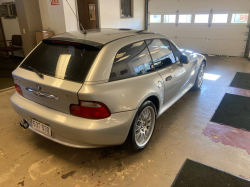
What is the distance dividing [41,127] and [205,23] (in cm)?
772

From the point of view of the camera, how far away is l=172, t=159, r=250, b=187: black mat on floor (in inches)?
77.7

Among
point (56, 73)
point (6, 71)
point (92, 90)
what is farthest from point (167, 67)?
point (6, 71)

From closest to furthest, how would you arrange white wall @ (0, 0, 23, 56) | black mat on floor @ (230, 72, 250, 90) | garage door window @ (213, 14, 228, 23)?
1. black mat on floor @ (230, 72, 250, 90)
2. white wall @ (0, 0, 23, 56)
3. garage door window @ (213, 14, 228, 23)

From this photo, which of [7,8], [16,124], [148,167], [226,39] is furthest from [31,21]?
[226,39]

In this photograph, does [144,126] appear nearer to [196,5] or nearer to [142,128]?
[142,128]

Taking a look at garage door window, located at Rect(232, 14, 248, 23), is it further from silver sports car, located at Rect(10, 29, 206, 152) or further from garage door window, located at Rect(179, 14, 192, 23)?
silver sports car, located at Rect(10, 29, 206, 152)

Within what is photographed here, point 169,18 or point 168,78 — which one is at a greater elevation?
point 169,18

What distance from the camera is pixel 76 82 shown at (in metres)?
1.83

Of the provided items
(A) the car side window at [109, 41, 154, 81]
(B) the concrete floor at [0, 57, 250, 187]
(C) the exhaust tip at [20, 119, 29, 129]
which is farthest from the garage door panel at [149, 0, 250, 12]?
(C) the exhaust tip at [20, 119, 29, 129]

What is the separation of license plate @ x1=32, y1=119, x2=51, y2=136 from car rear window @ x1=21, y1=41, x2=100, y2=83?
0.53m

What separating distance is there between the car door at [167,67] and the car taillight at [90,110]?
1.04 meters

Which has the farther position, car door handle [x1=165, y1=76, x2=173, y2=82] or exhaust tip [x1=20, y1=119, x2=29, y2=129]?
car door handle [x1=165, y1=76, x2=173, y2=82]

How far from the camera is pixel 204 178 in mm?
2045

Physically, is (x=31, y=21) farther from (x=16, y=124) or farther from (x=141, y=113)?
(x=141, y=113)
